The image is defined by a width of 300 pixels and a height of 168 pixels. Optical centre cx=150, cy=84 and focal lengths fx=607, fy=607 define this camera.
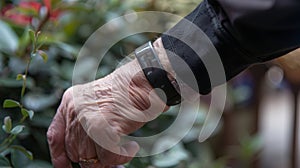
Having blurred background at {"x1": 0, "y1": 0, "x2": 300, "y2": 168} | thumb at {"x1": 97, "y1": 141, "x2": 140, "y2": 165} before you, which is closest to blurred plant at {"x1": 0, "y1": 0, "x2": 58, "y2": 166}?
blurred background at {"x1": 0, "y1": 0, "x2": 300, "y2": 168}

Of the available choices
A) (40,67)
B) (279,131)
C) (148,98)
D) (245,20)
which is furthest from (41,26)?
(279,131)

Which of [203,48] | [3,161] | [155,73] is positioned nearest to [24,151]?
[3,161]

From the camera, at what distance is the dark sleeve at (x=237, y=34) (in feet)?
3.46

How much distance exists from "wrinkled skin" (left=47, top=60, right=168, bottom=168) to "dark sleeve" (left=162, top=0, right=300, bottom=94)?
0.09 metres

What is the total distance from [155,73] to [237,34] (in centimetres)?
20

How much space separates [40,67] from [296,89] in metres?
1.98

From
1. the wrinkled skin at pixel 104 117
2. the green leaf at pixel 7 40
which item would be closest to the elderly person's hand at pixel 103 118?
the wrinkled skin at pixel 104 117

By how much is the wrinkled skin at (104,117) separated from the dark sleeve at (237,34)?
9cm

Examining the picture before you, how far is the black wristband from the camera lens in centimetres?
123

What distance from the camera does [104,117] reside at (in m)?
1.22

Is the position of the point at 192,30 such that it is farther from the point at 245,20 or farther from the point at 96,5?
the point at 96,5

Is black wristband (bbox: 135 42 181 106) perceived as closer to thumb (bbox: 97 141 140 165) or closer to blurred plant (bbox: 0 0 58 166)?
thumb (bbox: 97 141 140 165)

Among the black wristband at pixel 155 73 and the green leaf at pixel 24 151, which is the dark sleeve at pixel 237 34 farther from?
the green leaf at pixel 24 151

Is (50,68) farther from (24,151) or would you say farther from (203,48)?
(203,48)
